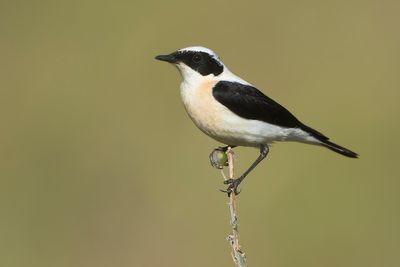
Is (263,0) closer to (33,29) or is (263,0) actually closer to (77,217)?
(33,29)

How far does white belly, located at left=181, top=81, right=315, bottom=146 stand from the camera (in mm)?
5520

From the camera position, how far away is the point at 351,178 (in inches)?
326

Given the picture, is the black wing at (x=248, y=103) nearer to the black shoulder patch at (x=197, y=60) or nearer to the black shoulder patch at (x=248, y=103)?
the black shoulder patch at (x=248, y=103)

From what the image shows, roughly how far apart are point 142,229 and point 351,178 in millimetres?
2381

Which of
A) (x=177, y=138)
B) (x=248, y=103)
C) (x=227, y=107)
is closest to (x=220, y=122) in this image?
(x=227, y=107)

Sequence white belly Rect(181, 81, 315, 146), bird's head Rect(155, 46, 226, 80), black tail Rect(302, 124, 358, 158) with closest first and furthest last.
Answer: white belly Rect(181, 81, 315, 146) → bird's head Rect(155, 46, 226, 80) → black tail Rect(302, 124, 358, 158)

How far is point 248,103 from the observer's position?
222 inches

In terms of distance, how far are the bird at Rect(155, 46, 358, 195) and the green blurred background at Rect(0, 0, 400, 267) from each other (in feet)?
6.55

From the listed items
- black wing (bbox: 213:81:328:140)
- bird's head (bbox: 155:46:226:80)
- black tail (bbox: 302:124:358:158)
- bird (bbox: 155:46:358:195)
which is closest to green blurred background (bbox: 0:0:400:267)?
black tail (bbox: 302:124:358:158)

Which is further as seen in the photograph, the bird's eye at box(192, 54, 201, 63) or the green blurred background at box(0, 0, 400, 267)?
the green blurred background at box(0, 0, 400, 267)

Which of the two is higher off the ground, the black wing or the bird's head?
the bird's head

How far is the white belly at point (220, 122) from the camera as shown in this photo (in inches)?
217

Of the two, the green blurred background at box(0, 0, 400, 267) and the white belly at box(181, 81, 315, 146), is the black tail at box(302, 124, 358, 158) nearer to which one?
the white belly at box(181, 81, 315, 146)

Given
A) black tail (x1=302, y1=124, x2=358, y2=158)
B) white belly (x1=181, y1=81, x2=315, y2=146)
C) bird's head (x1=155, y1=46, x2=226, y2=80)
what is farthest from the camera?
black tail (x1=302, y1=124, x2=358, y2=158)
